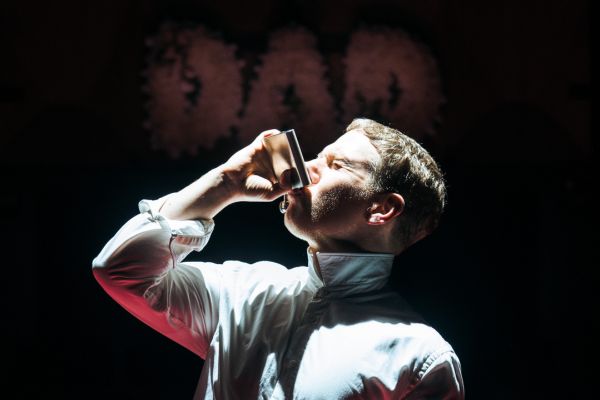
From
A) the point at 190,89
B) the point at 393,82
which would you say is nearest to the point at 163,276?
the point at 190,89

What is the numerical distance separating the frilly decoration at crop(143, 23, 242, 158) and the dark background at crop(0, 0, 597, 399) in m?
0.06

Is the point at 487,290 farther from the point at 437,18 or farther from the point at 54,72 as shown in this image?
the point at 54,72

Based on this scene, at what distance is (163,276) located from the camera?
56.6 inches

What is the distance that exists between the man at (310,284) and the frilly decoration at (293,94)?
0.84m

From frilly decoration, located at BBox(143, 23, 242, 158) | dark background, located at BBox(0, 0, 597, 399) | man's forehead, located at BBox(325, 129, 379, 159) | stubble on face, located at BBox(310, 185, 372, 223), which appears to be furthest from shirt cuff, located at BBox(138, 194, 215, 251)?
frilly decoration, located at BBox(143, 23, 242, 158)

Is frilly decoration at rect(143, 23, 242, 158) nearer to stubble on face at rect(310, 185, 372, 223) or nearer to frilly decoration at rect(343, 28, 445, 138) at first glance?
frilly decoration at rect(343, 28, 445, 138)

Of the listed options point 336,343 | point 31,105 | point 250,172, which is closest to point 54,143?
point 31,105

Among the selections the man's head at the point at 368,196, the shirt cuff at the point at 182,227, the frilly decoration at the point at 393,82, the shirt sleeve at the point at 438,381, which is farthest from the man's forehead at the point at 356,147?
the frilly decoration at the point at 393,82

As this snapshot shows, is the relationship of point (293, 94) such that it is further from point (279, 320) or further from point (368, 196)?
point (279, 320)

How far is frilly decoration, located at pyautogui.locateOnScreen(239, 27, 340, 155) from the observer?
2484 millimetres

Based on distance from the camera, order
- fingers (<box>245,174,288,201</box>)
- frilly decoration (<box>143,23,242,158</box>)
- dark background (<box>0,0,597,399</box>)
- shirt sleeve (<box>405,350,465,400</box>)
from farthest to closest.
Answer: frilly decoration (<box>143,23,242,158</box>)
dark background (<box>0,0,597,399</box>)
fingers (<box>245,174,288,201</box>)
shirt sleeve (<box>405,350,465,400</box>)

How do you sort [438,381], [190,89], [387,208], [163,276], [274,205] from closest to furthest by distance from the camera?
[438,381] < [163,276] < [387,208] < [274,205] < [190,89]

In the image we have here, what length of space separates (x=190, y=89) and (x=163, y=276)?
48.5 inches

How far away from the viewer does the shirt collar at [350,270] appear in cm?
150
